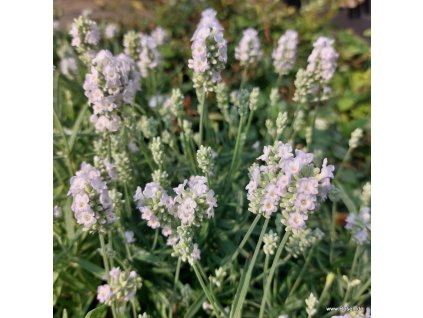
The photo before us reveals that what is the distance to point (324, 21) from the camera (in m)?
2.32

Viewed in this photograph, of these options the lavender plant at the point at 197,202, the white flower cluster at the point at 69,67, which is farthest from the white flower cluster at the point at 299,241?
the white flower cluster at the point at 69,67

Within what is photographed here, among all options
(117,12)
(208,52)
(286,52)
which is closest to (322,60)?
(286,52)

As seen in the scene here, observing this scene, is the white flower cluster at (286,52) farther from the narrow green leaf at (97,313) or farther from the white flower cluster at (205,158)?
the narrow green leaf at (97,313)

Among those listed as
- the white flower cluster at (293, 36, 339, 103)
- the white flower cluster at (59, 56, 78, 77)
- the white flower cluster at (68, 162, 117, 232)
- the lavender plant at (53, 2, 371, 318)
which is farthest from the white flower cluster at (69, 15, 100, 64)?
the white flower cluster at (293, 36, 339, 103)

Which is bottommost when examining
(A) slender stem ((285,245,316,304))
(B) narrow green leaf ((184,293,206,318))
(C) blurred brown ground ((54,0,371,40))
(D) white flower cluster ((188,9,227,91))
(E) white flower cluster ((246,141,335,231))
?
(B) narrow green leaf ((184,293,206,318))

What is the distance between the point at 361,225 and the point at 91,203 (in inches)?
27.2

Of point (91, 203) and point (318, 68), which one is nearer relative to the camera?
point (91, 203)

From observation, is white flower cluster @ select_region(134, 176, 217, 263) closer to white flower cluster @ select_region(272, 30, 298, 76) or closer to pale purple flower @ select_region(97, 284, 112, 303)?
pale purple flower @ select_region(97, 284, 112, 303)

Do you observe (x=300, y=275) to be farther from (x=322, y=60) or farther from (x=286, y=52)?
(x=286, y=52)

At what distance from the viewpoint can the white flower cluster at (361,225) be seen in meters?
1.30

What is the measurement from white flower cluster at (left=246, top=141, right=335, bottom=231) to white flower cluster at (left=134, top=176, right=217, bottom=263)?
0.31 feet

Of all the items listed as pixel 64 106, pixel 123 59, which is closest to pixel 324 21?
pixel 64 106

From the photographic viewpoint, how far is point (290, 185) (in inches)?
35.0

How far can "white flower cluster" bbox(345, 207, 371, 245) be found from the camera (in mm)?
1299
